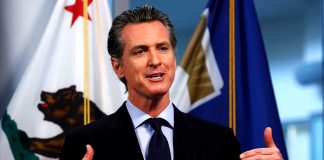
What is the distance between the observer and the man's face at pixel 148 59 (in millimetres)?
1081

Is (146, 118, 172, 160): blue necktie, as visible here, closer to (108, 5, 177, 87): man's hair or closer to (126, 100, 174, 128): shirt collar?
(126, 100, 174, 128): shirt collar

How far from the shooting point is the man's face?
1081mm

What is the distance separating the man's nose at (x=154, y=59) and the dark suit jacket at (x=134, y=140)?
0.11 metres

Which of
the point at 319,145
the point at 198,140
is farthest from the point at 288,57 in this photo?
the point at 198,140

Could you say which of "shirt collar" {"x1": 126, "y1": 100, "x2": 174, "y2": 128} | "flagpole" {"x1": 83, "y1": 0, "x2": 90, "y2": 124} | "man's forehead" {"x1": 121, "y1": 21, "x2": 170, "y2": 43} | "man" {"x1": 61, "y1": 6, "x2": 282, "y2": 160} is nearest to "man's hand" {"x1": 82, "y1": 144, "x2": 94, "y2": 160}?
"man" {"x1": 61, "y1": 6, "x2": 282, "y2": 160}

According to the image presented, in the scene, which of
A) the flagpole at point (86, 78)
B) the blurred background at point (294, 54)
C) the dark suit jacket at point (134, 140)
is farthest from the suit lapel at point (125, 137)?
the blurred background at point (294, 54)

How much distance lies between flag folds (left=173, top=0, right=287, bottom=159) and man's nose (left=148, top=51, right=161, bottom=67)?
0.71 meters

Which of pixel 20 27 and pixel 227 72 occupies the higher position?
pixel 20 27

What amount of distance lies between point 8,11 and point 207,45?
0.65 meters

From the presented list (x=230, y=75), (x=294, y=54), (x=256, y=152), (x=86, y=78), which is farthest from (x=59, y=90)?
(x=294, y=54)

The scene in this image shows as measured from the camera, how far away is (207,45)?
5.95 ft

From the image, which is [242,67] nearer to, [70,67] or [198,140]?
[70,67]

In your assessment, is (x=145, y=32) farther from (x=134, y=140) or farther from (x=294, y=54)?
(x=294, y=54)

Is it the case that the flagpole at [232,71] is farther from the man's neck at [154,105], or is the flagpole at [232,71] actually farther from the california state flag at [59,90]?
the man's neck at [154,105]
